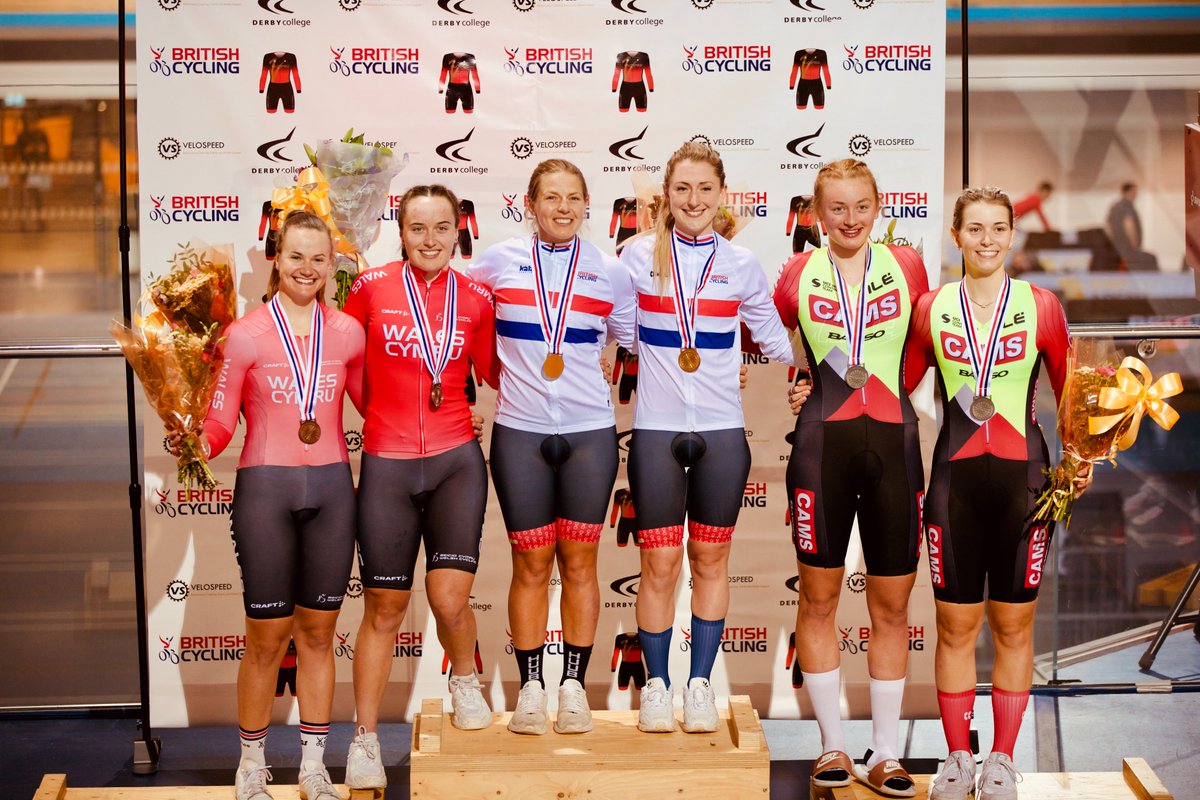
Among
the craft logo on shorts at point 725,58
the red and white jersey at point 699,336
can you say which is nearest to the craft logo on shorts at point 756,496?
the red and white jersey at point 699,336

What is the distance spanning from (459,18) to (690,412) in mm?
1867

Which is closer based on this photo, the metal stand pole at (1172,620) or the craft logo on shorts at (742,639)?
the craft logo on shorts at (742,639)

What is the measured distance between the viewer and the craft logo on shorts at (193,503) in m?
4.63

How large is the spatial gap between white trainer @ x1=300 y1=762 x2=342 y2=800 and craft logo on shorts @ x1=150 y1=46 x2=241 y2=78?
2531 millimetres

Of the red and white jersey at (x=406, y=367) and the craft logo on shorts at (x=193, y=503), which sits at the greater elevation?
the red and white jersey at (x=406, y=367)

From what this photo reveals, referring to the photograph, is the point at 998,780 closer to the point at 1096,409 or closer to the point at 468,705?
the point at 1096,409

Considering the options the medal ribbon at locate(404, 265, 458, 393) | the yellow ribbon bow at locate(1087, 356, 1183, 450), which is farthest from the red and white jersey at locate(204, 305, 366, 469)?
the yellow ribbon bow at locate(1087, 356, 1183, 450)

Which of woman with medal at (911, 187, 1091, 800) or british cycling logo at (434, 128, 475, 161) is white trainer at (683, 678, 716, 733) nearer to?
woman with medal at (911, 187, 1091, 800)

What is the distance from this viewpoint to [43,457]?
10141 millimetres

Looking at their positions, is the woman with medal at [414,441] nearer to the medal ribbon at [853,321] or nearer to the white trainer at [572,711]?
the white trainer at [572,711]

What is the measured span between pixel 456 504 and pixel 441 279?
0.70 m

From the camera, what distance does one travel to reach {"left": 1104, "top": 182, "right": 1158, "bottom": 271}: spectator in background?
11922 mm

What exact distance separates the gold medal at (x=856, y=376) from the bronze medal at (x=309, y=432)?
162 cm

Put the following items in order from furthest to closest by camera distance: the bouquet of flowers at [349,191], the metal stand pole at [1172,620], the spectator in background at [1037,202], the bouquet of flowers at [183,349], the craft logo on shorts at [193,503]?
1. the spectator in background at [1037,202]
2. the metal stand pole at [1172,620]
3. the craft logo on shorts at [193,503]
4. the bouquet of flowers at [349,191]
5. the bouquet of flowers at [183,349]
